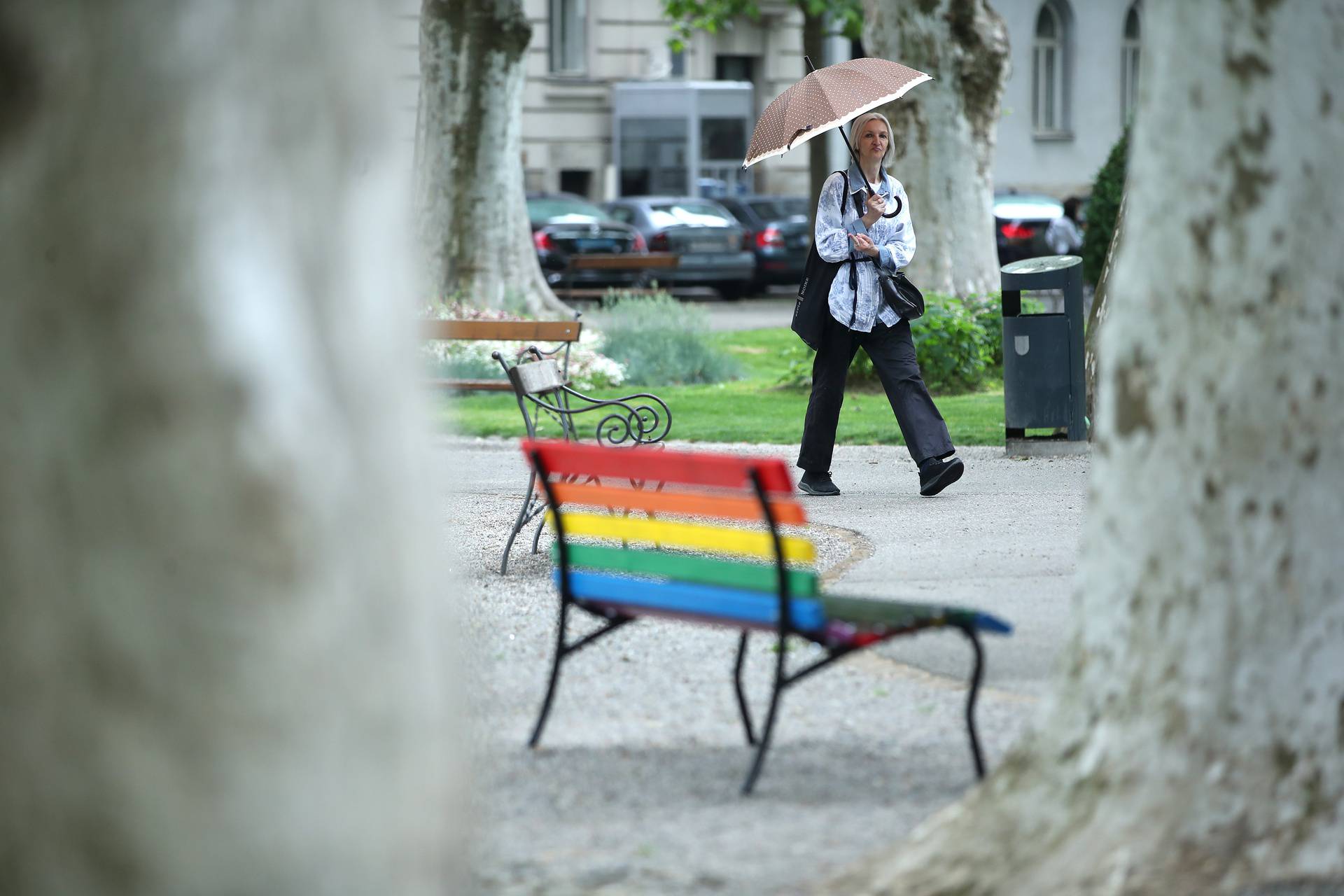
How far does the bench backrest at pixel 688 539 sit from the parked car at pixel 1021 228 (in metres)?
25.1

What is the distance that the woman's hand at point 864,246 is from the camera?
9742 mm

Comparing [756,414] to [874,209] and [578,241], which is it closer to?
[874,209]

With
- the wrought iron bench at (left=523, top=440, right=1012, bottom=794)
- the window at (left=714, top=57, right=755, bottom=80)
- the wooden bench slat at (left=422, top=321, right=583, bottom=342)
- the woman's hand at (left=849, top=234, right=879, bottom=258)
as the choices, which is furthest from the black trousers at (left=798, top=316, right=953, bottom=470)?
the window at (left=714, top=57, right=755, bottom=80)

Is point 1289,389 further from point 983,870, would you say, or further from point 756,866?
point 756,866

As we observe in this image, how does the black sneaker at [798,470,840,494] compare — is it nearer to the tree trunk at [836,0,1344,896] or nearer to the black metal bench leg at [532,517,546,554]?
the black metal bench leg at [532,517,546,554]

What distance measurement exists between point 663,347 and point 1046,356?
6.88 metres

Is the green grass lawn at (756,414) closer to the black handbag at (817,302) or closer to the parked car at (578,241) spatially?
the black handbag at (817,302)

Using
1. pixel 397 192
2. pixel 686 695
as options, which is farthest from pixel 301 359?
pixel 686 695

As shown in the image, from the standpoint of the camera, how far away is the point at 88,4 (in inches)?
116

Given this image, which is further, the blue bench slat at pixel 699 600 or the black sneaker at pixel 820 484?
the black sneaker at pixel 820 484

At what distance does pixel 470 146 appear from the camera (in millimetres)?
19312

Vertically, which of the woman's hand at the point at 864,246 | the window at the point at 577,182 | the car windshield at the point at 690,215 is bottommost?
the woman's hand at the point at 864,246

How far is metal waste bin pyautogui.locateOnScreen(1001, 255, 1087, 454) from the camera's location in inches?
452

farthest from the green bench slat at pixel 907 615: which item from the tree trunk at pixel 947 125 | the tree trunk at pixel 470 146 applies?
the tree trunk at pixel 470 146
